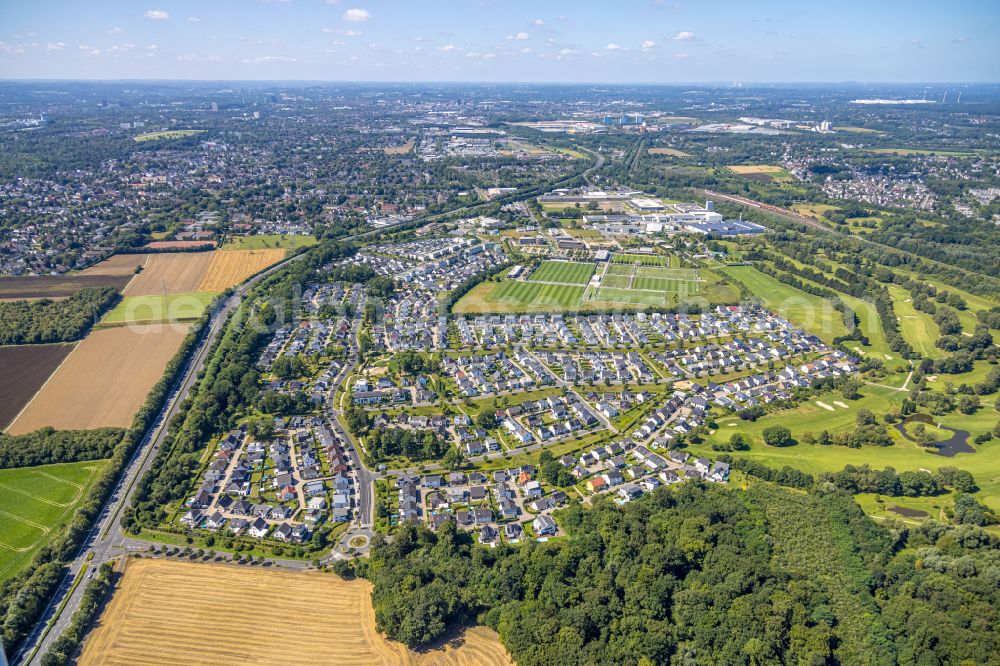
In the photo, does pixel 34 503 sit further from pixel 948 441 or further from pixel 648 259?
pixel 648 259

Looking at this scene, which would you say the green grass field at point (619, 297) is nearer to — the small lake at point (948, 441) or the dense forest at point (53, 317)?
the small lake at point (948, 441)

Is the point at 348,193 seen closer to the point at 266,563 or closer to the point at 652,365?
the point at 652,365

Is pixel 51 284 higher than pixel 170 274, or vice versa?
pixel 170 274

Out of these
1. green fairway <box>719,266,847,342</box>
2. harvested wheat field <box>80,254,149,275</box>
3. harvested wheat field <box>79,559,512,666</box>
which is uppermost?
harvested wheat field <box>80,254,149,275</box>

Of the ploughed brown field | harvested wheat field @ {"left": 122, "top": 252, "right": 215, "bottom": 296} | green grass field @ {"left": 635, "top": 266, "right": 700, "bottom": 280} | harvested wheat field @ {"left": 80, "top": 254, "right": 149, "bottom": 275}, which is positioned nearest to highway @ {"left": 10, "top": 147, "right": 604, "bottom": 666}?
harvested wheat field @ {"left": 122, "top": 252, "right": 215, "bottom": 296}

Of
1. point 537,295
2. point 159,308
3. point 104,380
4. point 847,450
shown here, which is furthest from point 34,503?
point 847,450

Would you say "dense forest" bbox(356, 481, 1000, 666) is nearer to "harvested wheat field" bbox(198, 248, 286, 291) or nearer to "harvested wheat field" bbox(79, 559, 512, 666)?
"harvested wheat field" bbox(79, 559, 512, 666)

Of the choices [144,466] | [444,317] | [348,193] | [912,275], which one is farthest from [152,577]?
[348,193]
